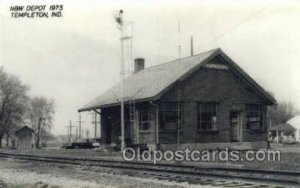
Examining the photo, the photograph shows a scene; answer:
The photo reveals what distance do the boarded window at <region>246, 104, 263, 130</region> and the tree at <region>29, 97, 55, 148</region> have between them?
59969 millimetres

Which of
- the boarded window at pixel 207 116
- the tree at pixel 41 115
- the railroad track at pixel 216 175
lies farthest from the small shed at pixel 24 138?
the railroad track at pixel 216 175

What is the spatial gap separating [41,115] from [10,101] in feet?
114

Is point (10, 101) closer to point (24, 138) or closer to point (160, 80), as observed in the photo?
point (24, 138)

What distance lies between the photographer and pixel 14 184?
12.9 meters

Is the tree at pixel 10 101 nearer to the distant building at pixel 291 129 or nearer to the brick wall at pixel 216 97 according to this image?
the brick wall at pixel 216 97

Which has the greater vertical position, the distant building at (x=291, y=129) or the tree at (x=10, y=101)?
the tree at (x=10, y=101)

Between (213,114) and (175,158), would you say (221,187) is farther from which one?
(213,114)

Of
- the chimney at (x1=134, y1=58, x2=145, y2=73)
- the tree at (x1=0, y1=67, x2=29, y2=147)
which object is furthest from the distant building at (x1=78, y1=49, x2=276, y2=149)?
the tree at (x1=0, y1=67, x2=29, y2=147)

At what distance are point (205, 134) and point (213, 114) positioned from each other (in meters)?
1.25

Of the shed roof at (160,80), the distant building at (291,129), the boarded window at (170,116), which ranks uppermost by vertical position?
the shed roof at (160,80)

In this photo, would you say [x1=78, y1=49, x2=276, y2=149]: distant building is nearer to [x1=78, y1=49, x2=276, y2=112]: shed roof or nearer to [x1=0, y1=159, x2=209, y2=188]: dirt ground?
[x1=78, y1=49, x2=276, y2=112]: shed roof

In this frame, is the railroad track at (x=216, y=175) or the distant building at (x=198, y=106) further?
the distant building at (x=198, y=106)

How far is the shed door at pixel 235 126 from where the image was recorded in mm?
27531

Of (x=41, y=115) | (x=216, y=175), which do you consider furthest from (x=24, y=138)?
(x=216, y=175)
